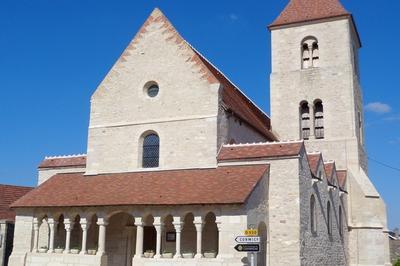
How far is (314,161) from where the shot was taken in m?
24.3

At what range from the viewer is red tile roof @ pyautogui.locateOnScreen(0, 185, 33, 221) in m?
30.5

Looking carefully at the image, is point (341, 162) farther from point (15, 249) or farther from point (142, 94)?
point (15, 249)

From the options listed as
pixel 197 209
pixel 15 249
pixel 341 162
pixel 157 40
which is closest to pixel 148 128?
pixel 157 40

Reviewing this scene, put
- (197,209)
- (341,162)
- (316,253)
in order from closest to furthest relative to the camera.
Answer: (197,209) → (316,253) → (341,162)

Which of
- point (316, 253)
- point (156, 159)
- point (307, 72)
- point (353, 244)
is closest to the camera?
point (316, 253)

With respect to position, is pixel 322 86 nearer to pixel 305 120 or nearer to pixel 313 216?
pixel 305 120

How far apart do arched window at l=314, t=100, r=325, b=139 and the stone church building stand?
14cm

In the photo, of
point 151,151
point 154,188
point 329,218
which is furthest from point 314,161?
point 151,151

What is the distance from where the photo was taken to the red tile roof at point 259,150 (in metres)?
22.0

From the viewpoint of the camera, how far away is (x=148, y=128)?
2516 centimetres

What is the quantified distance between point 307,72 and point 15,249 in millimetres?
21054

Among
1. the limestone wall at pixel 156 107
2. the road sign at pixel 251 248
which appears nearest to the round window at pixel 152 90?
the limestone wall at pixel 156 107

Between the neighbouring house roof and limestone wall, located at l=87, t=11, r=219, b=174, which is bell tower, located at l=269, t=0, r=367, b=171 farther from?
the neighbouring house roof

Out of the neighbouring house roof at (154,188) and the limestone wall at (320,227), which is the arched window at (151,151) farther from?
the limestone wall at (320,227)
